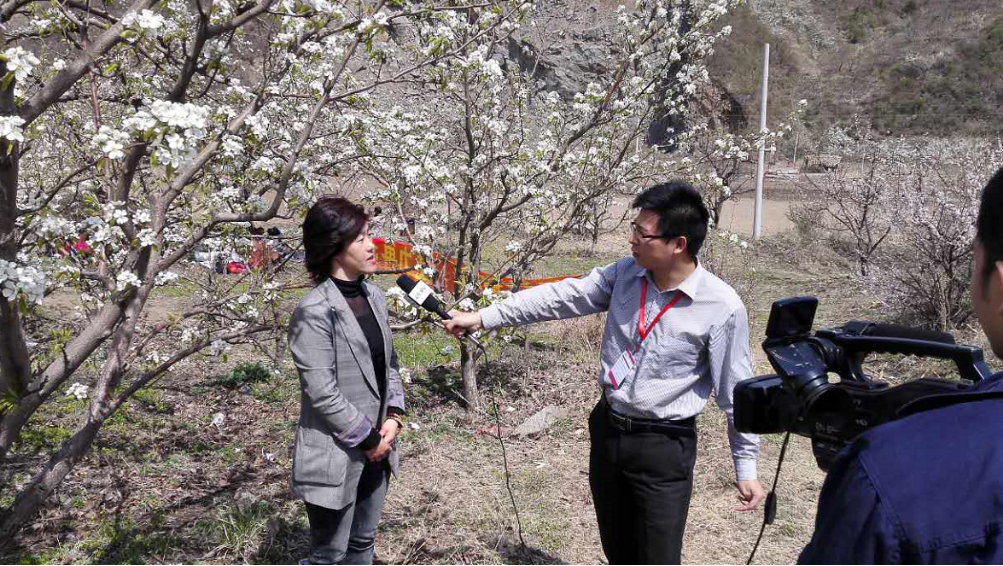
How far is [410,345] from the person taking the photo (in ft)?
25.6

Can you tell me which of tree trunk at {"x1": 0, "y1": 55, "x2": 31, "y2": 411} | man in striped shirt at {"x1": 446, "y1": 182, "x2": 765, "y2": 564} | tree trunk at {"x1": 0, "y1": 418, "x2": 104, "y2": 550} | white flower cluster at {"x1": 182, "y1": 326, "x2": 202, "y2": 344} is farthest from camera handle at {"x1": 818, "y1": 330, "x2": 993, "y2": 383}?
white flower cluster at {"x1": 182, "y1": 326, "x2": 202, "y2": 344}

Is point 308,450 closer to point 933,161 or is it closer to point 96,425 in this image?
point 96,425

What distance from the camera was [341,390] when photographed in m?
2.66

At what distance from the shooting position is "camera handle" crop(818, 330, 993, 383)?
5.25ft

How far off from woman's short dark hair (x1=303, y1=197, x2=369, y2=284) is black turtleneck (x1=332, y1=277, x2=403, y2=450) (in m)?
0.10

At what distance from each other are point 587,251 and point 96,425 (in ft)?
38.3

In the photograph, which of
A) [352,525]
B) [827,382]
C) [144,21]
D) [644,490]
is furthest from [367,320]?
[827,382]

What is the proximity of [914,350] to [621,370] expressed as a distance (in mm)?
1102

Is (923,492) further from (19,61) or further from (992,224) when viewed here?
(19,61)

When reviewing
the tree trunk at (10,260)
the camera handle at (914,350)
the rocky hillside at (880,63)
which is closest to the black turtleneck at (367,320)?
the tree trunk at (10,260)

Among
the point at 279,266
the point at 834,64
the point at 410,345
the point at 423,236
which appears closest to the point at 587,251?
the point at 410,345

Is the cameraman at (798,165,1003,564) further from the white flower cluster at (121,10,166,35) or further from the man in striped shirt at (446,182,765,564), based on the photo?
the white flower cluster at (121,10,166,35)

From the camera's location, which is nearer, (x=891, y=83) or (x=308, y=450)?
(x=308, y=450)

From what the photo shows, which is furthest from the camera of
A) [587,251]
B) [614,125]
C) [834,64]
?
[834,64]
